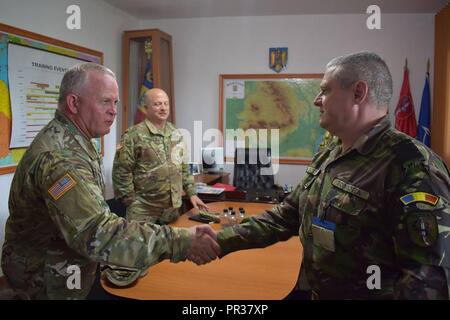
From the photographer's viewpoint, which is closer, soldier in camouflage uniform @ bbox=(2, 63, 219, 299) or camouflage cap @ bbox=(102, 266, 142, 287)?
soldier in camouflage uniform @ bbox=(2, 63, 219, 299)

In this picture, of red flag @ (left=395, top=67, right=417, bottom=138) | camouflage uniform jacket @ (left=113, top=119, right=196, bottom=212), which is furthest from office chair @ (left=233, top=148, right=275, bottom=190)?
red flag @ (left=395, top=67, right=417, bottom=138)

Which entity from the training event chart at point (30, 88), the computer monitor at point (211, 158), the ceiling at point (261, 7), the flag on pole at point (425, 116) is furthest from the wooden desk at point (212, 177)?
the flag on pole at point (425, 116)

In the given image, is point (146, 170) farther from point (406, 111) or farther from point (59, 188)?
point (406, 111)

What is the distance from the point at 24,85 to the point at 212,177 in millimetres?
2364

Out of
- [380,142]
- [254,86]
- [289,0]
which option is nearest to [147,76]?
[254,86]

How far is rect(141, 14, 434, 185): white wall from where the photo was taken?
187 inches

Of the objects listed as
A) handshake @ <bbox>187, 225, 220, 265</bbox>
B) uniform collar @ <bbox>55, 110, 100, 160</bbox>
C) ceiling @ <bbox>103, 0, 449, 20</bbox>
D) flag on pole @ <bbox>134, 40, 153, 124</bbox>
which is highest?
ceiling @ <bbox>103, 0, 449, 20</bbox>

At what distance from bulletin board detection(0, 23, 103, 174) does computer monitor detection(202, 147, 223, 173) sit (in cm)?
210

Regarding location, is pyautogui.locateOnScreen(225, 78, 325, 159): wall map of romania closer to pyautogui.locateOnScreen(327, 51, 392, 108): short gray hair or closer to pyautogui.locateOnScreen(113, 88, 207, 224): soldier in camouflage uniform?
pyautogui.locateOnScreen(113, 88, 207, 224): soldier in camouflage uniform

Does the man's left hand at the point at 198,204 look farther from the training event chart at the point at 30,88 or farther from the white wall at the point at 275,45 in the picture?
the white wall at the point at 275,45

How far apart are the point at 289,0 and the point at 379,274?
12.6ft

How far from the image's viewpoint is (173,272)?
1869mm

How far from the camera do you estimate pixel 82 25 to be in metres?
4.09
